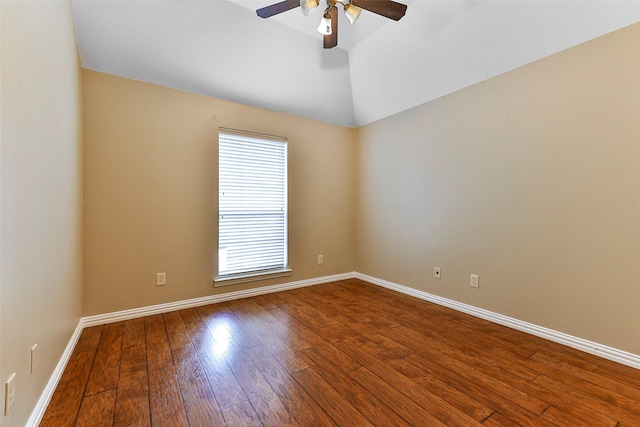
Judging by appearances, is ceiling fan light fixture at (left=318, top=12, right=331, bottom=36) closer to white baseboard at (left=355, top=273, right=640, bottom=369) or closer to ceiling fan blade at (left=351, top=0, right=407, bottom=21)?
ceiling fan blade at (left=351, top=0, right=407, bottom=21)

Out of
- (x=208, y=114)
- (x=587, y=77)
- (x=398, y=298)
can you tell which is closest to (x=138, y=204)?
(x=208, y=114)

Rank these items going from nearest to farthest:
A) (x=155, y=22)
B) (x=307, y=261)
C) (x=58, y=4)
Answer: (x=58, y=4) → (x=155, y=22) → (x=307, y=261)

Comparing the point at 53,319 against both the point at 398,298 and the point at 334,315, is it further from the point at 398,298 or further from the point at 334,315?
the point at 398,298

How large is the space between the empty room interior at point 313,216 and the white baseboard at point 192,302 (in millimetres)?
20

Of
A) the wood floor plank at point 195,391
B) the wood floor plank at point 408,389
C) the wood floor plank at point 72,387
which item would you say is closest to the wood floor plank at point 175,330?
the wood floor plank at point 195,391

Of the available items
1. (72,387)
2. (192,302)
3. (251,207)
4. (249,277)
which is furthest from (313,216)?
(72,387)

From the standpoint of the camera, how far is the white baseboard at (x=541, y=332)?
1853 mm

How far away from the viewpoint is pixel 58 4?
1.70 meters

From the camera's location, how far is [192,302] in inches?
113

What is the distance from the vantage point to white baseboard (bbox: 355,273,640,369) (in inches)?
72.9

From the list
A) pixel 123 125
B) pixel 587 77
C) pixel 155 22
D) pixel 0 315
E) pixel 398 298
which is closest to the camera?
pixel 0 315

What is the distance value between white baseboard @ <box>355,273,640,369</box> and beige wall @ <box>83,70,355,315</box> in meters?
1.95

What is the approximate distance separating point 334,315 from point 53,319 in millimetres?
2061

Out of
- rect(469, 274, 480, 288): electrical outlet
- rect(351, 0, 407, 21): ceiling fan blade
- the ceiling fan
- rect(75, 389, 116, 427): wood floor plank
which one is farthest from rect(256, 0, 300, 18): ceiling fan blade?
rect(469, 274, 480, 288): electrical outlet
